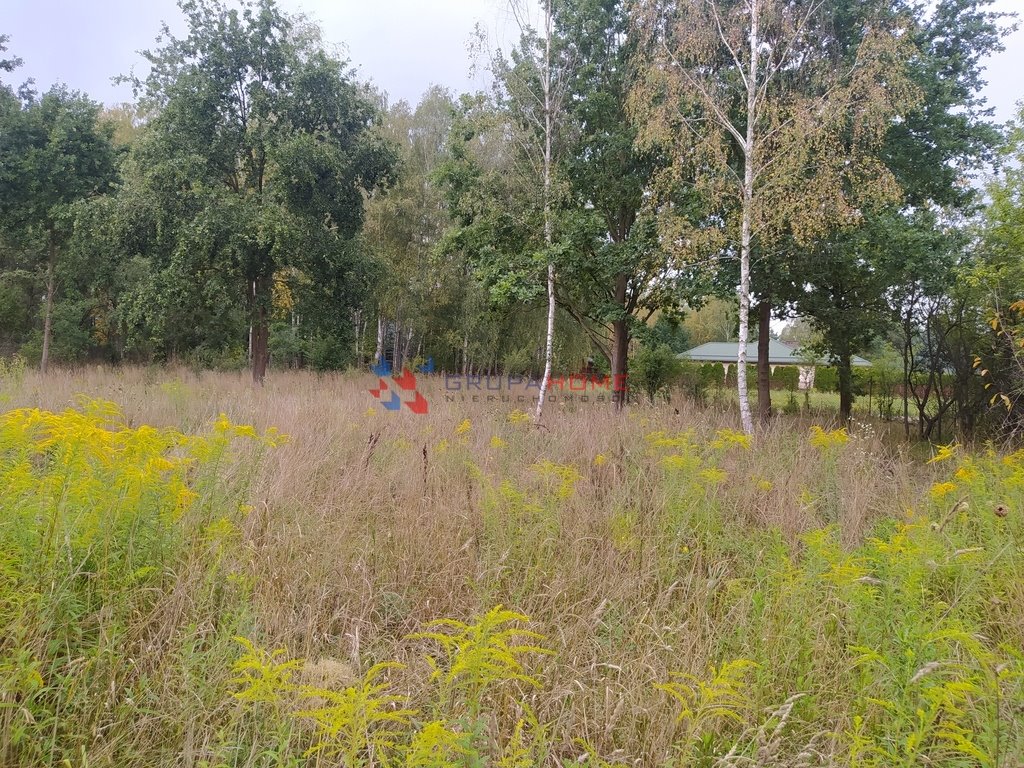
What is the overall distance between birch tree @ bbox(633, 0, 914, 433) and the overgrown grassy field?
13.8 ft

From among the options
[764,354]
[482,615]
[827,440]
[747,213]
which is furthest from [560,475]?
[764,354]

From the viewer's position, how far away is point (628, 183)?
9.89 m

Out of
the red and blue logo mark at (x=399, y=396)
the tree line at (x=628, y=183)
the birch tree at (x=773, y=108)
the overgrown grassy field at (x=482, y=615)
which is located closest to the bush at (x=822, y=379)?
the tree line at (x=628, y=183)

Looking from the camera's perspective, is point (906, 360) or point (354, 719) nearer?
point (354, 719)

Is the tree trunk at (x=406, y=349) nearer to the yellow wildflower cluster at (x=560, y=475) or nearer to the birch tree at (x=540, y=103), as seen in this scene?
the birch tree at (x=540, y=103)

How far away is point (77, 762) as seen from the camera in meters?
1.54

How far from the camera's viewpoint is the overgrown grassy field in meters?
1.61

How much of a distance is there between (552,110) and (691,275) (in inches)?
171

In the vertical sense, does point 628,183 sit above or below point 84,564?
above

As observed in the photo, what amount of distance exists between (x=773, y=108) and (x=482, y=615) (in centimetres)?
755

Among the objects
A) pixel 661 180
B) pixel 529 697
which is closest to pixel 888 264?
pixel 661 180

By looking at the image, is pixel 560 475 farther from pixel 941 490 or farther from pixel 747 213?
pixel 747 213

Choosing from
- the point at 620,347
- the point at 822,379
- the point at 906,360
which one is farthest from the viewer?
the point at 822,379

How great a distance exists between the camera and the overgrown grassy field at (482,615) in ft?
A: 5.29
